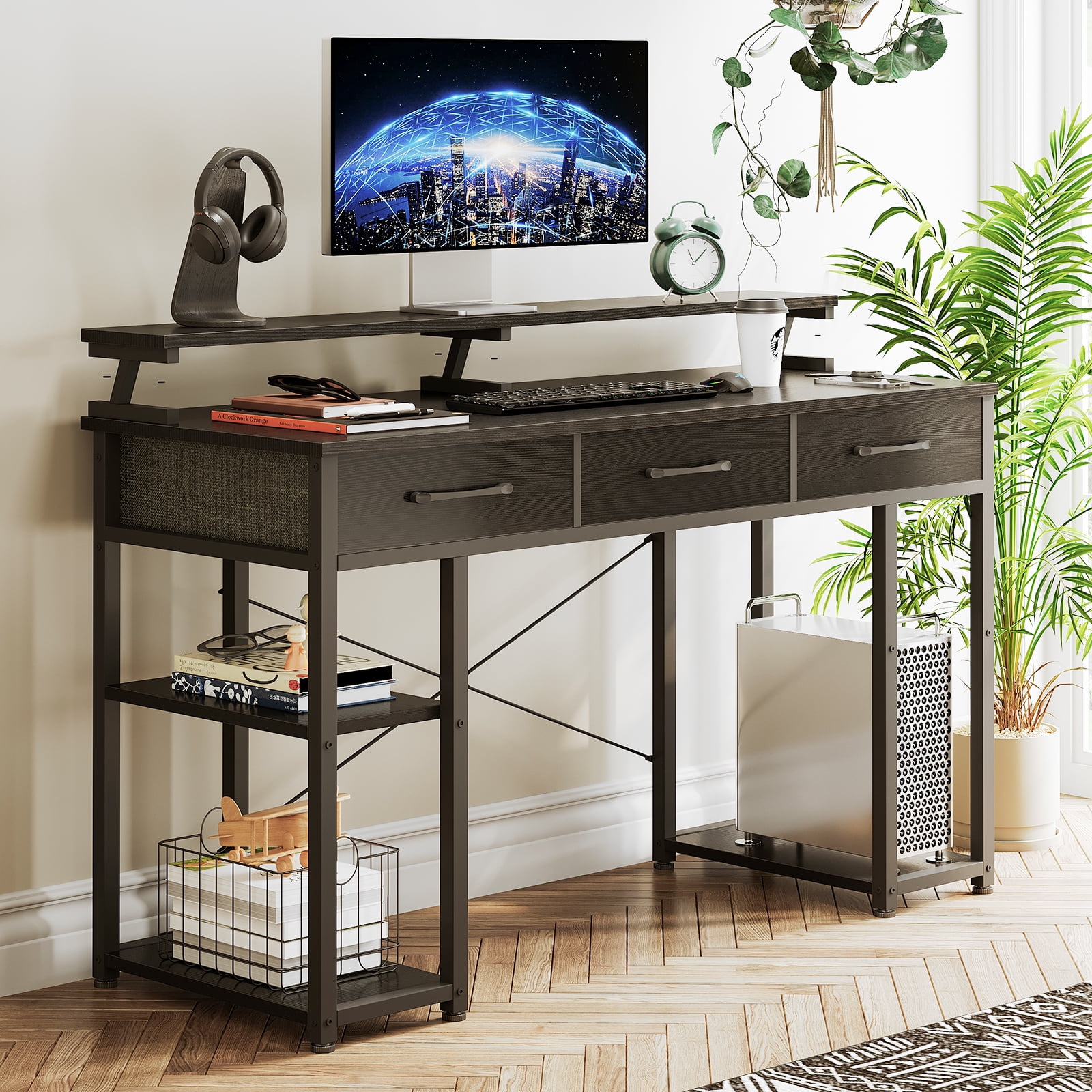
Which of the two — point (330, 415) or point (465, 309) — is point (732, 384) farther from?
point (330, 415)

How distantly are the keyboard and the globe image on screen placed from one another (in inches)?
11.7

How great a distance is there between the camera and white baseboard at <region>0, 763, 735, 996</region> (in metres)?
3.15

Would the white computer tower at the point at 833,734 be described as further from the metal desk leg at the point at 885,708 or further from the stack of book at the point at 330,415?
the stack of book at the point at 330,415

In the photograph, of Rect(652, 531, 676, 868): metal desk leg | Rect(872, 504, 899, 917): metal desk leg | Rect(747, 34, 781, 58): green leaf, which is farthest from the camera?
Rect(652, 531, 676, 868): metal desk leg

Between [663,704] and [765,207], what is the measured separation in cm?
104

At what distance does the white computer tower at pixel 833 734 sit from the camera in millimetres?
3605

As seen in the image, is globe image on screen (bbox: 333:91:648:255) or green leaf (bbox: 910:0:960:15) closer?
globe image on screen (bbox: 333:91:648:255)

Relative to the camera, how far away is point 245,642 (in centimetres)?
314

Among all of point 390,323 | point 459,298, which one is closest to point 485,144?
point 459,298

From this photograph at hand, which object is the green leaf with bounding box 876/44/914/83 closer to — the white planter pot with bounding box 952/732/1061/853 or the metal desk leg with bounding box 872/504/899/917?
the metal desk leg with bounding box 872/504/899/917

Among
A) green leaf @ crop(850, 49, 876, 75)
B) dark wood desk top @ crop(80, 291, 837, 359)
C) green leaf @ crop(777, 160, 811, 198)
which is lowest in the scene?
dark wood desk top @ crop(80, 291, 837, 359)

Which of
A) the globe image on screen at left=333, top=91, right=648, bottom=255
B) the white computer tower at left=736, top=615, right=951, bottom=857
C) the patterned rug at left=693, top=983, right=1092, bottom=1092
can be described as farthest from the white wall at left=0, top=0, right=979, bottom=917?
the patterned rug at left=693, top=983, right=1092, bottom=1092

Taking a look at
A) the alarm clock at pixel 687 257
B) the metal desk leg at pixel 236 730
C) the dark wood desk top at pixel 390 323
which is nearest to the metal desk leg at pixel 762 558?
the dark wood desk top at pixel 390 323

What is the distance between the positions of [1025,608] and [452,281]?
60.4 inches
